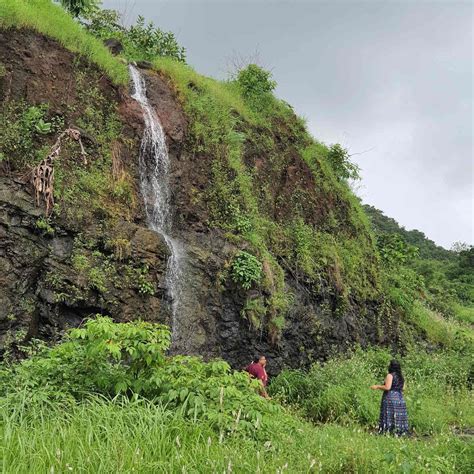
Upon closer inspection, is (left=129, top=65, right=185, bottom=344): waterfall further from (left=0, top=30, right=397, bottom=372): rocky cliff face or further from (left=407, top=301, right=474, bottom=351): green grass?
(left=407, top=301, right=474, bottom=351): green grass

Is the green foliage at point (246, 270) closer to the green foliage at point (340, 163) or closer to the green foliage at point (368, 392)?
the green foliage at point (368, 392)

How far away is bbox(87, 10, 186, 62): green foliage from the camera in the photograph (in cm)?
1551

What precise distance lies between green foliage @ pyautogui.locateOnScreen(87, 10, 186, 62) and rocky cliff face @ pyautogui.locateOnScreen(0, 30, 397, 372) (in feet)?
11.7

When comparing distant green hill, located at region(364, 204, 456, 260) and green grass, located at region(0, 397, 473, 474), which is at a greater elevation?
distant green hill, located at region(364, 204, 456, 260)

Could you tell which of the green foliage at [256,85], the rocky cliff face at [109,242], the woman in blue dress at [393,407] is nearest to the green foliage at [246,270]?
the rocky cliff face at [109,242]

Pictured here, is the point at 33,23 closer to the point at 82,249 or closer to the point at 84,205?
the point at 84,205

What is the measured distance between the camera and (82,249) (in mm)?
8211

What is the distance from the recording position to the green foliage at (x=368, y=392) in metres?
8.88

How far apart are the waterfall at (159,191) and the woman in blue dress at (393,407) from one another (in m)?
3.72

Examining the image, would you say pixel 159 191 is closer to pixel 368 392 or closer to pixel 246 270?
pixel 246 270

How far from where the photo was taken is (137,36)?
15875 mm

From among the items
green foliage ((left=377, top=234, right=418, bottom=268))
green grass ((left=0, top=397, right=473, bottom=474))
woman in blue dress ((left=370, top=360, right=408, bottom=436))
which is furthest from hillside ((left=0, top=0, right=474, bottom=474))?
green foliage ((left=377, top=234, right=418, bottom=268))

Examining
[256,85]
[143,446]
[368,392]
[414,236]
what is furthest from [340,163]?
[414,236]

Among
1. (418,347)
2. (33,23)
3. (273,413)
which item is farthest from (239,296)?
(418,347)
